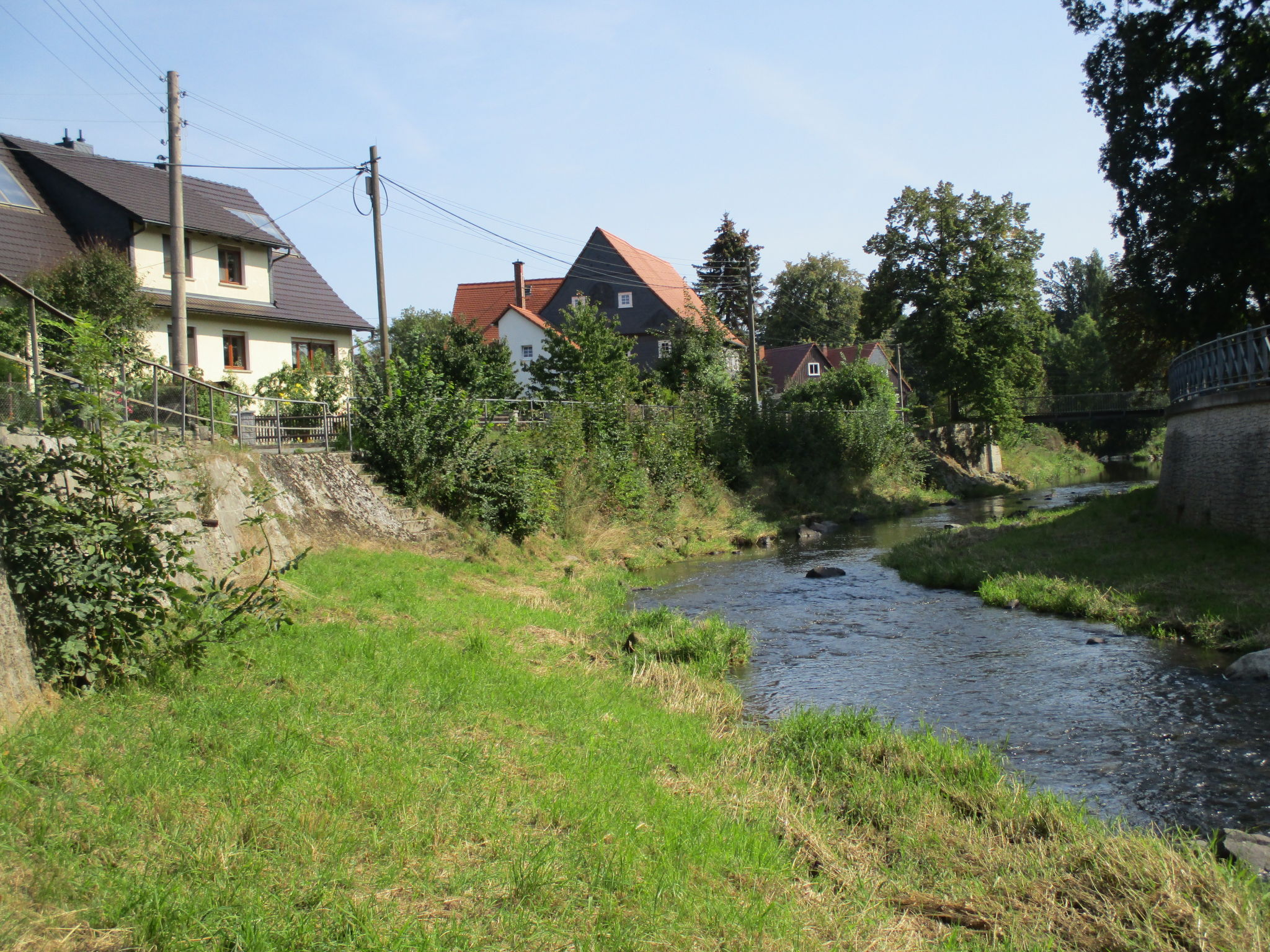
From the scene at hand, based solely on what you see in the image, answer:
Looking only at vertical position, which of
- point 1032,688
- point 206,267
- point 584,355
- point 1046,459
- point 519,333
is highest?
point 519,333

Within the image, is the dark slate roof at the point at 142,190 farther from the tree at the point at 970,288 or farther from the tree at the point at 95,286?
the tree at the point at 970,288

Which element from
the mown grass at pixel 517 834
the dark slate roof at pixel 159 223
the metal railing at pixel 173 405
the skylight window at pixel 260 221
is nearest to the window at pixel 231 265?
the dark slate roof at pixel 159 223

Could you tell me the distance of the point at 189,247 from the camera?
29.5m

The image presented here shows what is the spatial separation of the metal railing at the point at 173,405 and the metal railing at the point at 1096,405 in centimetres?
4357

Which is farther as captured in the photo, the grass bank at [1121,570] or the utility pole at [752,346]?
the utility pole at [752,346]

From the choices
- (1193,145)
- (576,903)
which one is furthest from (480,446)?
(1193,145)

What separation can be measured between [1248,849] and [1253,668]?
18.0 ft

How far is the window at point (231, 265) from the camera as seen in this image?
30.6 meters

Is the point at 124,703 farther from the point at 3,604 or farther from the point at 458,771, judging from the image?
the point at 458,771

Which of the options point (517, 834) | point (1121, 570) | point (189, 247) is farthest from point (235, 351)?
point (517, 834)

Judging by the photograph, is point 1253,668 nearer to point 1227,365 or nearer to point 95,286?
point 1227,365

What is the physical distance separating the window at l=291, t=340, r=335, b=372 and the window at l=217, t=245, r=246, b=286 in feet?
9.01

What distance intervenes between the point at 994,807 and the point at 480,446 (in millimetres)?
15348

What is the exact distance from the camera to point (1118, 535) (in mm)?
19812
